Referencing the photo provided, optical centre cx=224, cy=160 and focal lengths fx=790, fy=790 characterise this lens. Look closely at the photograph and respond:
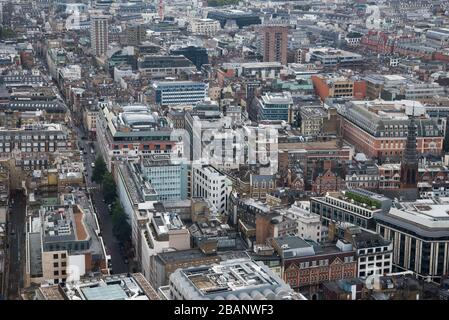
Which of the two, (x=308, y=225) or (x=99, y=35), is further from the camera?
(x=99, y=35)

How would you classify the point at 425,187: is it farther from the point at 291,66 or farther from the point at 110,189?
the point at 291,66

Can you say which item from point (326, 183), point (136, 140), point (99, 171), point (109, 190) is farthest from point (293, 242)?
point (136, 140)

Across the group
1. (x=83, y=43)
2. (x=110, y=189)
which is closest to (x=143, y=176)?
(x=110, y=189)

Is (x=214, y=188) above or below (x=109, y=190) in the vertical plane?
above

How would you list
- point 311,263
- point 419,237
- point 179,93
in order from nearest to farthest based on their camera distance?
point 311,263 < point 419,237 < point 179,93

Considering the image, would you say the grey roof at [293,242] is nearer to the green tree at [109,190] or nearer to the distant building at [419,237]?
the distant building at [419,237]

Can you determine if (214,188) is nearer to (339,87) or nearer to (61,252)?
(61,252)

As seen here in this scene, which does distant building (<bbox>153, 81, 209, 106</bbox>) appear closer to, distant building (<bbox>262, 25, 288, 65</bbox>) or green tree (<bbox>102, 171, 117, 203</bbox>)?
green tree (<bbox>102, 171, 117, 203</bbox>)
